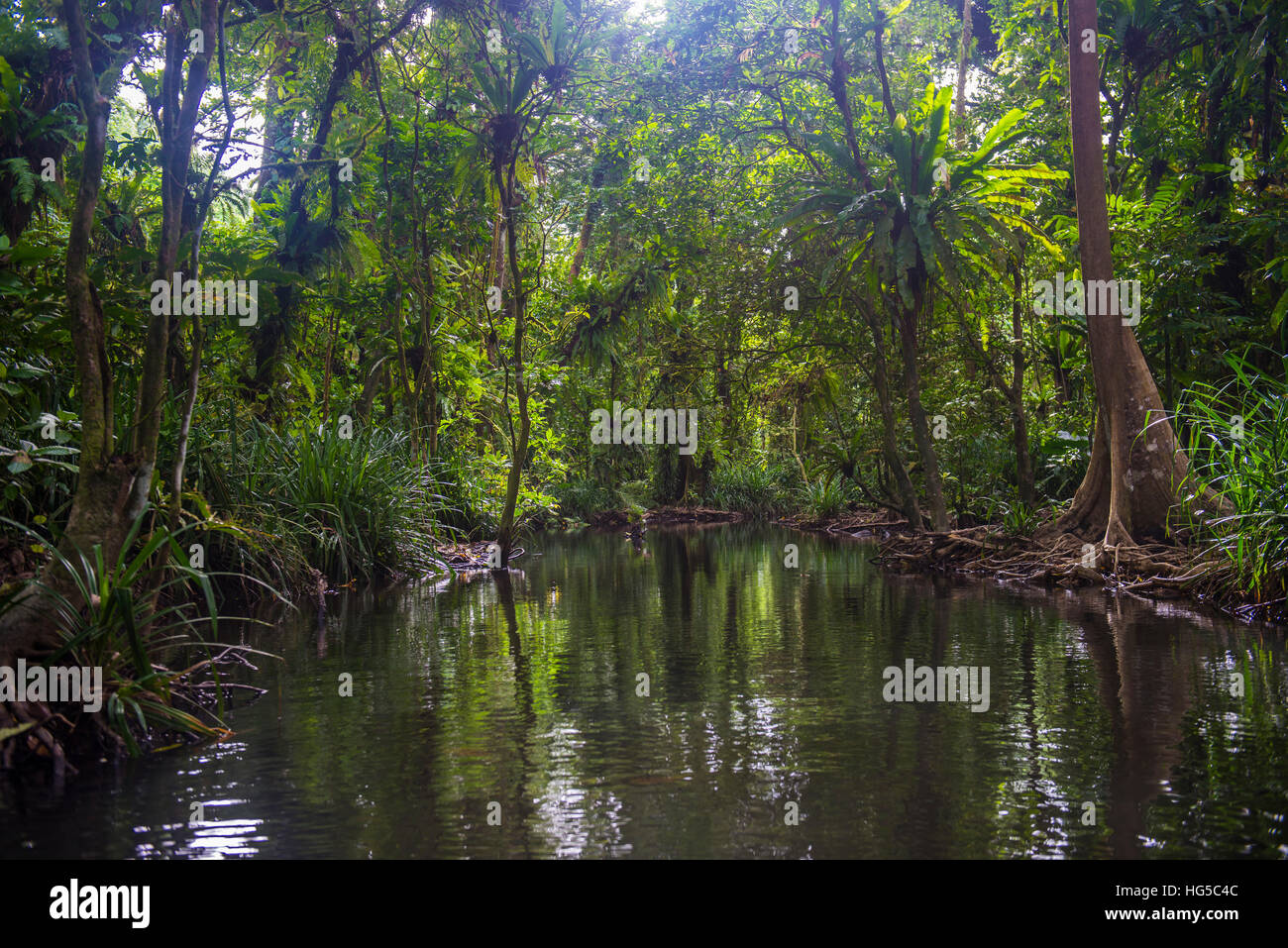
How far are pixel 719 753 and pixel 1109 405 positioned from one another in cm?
721

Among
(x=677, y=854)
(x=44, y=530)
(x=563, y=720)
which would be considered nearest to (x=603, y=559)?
(x=44, y=530)

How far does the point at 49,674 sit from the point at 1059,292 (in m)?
10.9

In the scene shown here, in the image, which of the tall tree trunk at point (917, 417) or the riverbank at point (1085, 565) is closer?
the riverbank at point (1085, 565)

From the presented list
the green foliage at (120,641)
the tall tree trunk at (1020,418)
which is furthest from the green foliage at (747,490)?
the green foliage at (120,641)

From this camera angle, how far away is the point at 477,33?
10.3m

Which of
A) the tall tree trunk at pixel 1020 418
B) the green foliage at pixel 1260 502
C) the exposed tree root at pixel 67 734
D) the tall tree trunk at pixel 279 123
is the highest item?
the tall tree trunk at pixel 279 123

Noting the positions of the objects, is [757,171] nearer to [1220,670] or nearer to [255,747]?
[1220,670]

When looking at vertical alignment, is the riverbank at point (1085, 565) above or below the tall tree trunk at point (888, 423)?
below

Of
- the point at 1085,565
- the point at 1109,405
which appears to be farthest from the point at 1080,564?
the point at 1109,405

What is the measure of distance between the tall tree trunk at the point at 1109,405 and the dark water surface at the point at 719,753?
90.3 inches

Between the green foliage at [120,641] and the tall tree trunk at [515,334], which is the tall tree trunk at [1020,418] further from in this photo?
the green foliage at [120,641]

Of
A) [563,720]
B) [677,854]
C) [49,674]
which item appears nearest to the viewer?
[677,854]

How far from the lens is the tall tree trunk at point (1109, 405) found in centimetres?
861

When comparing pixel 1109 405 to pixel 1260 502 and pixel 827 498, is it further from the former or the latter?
pixel 827 498
